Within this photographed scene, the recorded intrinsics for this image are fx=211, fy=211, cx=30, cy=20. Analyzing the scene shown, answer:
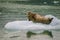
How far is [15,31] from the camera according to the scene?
1.32 meters

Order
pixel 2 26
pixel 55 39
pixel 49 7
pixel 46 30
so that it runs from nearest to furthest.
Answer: pixel 55 39 → pixel 46 30 → pixel 2 26 → pixel 49 7

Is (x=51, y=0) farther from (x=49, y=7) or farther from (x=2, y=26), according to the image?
(x=2, y=26)

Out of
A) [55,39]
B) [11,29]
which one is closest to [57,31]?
[55,39]

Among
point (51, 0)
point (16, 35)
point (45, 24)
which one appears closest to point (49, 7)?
point (51, 0)

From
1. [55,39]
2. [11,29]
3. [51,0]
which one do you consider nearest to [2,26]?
[11,29]

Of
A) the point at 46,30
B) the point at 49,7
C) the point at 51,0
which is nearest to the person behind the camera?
the point at 46,30

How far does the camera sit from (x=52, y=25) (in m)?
1.39

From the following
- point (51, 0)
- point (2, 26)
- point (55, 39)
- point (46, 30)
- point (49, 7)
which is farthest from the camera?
point (51, 0)

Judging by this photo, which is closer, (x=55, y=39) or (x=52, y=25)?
(x=55, y=39)

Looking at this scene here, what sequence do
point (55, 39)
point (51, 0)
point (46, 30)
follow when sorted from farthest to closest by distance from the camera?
point (51, 0)
point (46, 30)
point (55, 39)

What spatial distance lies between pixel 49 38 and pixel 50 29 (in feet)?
0.66

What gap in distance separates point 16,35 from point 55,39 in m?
0.23

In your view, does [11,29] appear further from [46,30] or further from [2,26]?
[46,30]

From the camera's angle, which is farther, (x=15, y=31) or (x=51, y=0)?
(x=51, y=0)
